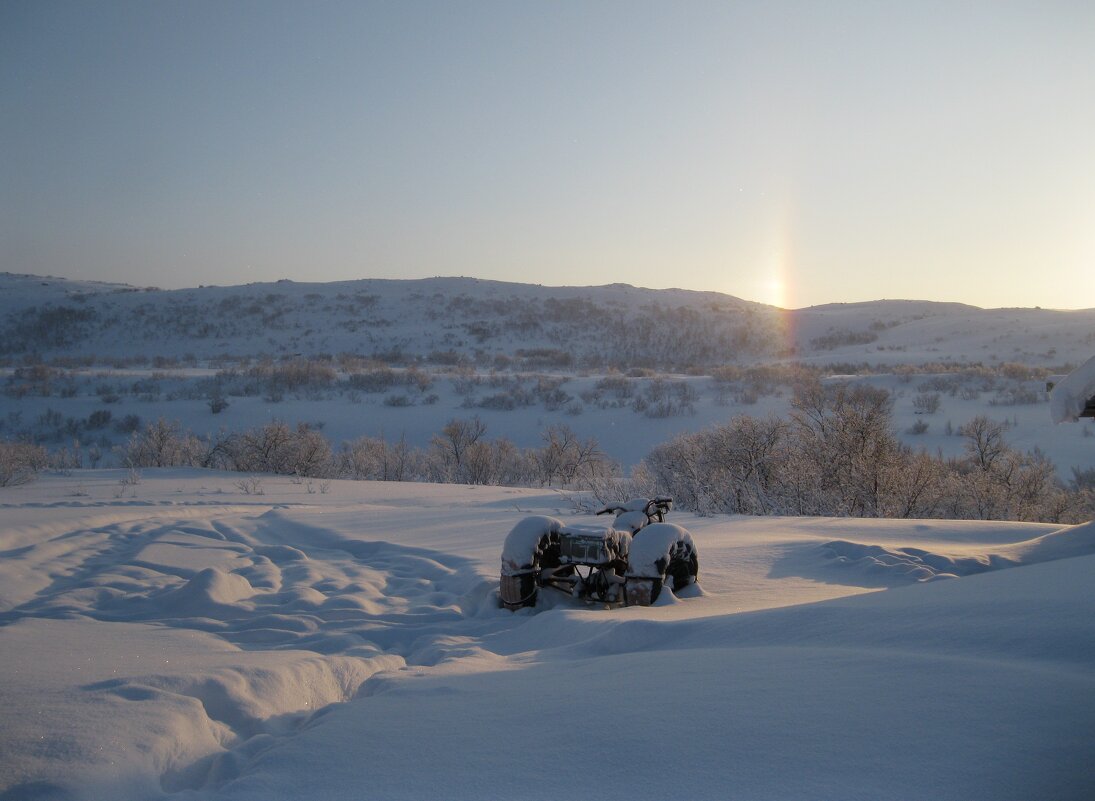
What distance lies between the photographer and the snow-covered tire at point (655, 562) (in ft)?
18.4

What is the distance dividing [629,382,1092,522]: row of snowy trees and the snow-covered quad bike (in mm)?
5736

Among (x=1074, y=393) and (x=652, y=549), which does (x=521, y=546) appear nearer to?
(x=652, y=549)

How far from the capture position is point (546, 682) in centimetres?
350

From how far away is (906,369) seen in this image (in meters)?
31.2

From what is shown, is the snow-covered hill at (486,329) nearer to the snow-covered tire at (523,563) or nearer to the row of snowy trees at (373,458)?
the row of snowy trees at (373,458)

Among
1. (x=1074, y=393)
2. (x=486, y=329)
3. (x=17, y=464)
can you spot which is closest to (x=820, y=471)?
(x=1074, y=393)

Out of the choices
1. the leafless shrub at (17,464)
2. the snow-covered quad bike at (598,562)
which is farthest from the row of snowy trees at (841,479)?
the leafless shrub at (17,464)

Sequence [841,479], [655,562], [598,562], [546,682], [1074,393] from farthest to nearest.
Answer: [841,479] → [598,562] → [655,562] → [1074,393] → [546,682]

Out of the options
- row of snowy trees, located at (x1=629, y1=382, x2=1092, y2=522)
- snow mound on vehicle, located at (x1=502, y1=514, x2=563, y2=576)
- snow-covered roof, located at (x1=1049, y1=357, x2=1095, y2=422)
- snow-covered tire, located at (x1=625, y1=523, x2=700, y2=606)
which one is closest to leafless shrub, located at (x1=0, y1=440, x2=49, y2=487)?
row of snowy trees, located at (x1=629, y1=382, x2=1092, y2=522)

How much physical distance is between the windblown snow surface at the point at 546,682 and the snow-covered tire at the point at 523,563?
0.16 meters

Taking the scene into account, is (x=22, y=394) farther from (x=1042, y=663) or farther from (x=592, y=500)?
(x=1042, y=663)

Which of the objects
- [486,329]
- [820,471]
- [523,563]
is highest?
[486,329]

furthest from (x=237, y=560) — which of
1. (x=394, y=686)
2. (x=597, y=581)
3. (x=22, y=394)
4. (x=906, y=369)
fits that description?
(x=906, y=369)

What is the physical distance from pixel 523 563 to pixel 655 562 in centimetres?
100
